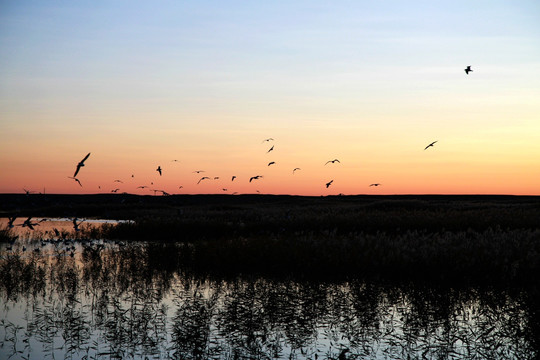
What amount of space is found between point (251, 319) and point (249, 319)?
0.04 m

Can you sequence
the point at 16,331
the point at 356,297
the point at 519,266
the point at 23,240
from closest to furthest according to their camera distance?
the point at 16,331
the point at 356,297
the point at 519,266
the point at 23,240

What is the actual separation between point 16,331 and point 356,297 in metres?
6.52

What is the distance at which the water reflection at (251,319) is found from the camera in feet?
26.3

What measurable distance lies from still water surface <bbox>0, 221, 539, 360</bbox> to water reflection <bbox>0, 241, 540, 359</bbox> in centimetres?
2

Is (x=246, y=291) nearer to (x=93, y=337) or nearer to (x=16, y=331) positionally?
(x=93, y=337)

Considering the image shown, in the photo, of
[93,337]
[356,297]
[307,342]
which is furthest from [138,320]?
[356,297]

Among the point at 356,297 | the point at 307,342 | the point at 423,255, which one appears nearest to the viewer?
the point at 307,342

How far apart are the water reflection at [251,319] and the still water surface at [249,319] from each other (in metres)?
0.02

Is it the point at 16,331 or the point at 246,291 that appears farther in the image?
the point at 246,291

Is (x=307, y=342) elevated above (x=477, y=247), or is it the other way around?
(x=477, y=247)

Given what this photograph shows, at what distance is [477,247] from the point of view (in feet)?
47.4

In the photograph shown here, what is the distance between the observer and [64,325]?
934 cm

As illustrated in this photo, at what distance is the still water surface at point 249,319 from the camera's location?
8.01m

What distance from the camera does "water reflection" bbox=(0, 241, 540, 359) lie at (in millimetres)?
8016
